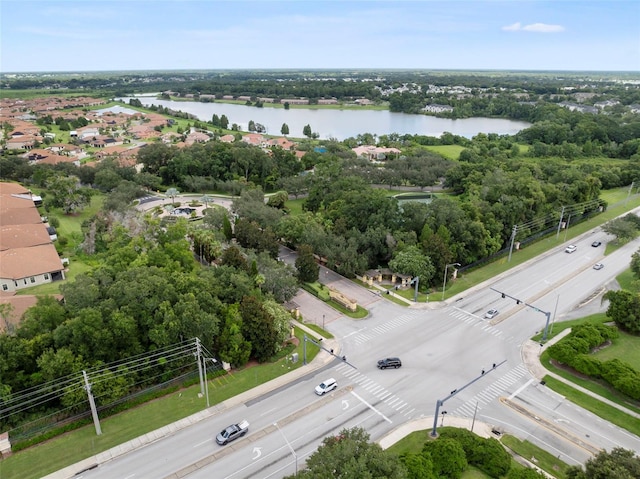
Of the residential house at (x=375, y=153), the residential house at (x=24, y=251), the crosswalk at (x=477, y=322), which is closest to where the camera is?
the crosswalk at (x=477, y=322)

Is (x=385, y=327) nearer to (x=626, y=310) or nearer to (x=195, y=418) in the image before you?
(x=195, y=418)

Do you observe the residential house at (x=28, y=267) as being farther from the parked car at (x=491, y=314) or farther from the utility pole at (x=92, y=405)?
the parked car at (x=491, y=314)

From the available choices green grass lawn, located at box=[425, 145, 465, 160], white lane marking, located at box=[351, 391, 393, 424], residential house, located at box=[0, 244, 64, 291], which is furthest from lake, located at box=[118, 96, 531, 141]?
white lane marking, located at box=[351, 391, 393, 424]

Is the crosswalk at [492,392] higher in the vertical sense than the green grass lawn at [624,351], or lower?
lower

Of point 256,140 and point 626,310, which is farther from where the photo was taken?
point 256,140

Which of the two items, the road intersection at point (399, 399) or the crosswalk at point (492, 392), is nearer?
the road intersection at point (399, 399)

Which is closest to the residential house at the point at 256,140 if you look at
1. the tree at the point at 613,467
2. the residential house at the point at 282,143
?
the residential house at the point at 282,143

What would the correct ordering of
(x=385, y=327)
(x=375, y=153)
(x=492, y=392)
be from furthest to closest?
(x=375, y=153)
(x=385, y=327)
(x=492, y=392)

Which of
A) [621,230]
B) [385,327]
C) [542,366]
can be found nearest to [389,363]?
[385,327]
